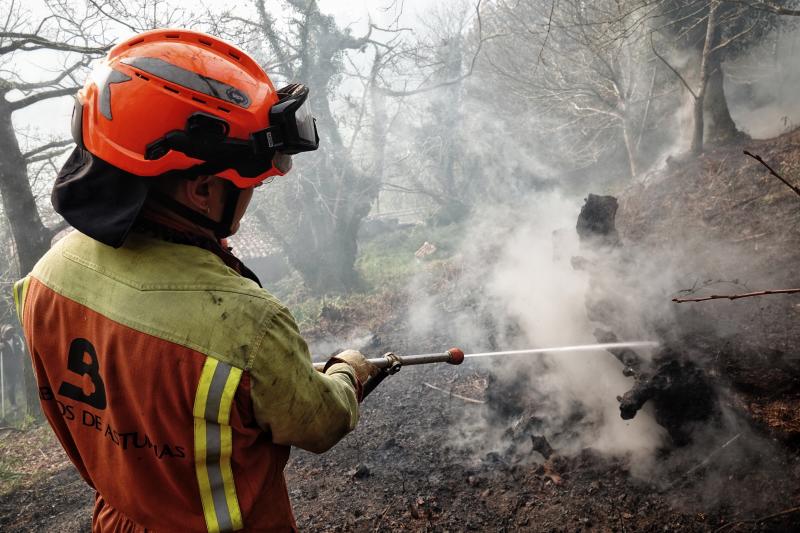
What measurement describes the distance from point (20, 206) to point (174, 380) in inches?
→ 397

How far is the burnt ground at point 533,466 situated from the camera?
3.20m

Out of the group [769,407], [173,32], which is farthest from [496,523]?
[173,32]

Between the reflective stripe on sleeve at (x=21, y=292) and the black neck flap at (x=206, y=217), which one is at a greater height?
the black neck flap at (x=206, y=217)

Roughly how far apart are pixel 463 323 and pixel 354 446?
417 centimetres

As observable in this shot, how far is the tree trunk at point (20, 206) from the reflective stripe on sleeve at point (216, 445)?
960 cm

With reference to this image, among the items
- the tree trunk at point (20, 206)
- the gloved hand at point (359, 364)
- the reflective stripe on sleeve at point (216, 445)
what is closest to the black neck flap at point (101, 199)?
the reflective stripe on sleeve at point (216, 445)

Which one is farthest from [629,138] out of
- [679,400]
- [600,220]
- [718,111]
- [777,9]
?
[679,400]

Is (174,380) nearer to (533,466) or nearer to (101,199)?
(101,199)

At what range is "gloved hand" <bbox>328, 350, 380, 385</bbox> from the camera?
6.90ft

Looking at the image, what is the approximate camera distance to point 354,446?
5020 mm

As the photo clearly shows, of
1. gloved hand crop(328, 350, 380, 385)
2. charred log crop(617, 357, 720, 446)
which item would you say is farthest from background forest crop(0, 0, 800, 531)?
gloved hand crop(328, 350, 380, 385)

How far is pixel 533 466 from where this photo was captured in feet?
12.9

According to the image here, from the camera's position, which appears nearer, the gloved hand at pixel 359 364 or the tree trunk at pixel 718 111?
the gloved hand at pixel 359 364

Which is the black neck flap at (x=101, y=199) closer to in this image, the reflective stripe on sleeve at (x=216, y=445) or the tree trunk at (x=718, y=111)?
the reflective stripe on sleeve at (x=216, y=445)
